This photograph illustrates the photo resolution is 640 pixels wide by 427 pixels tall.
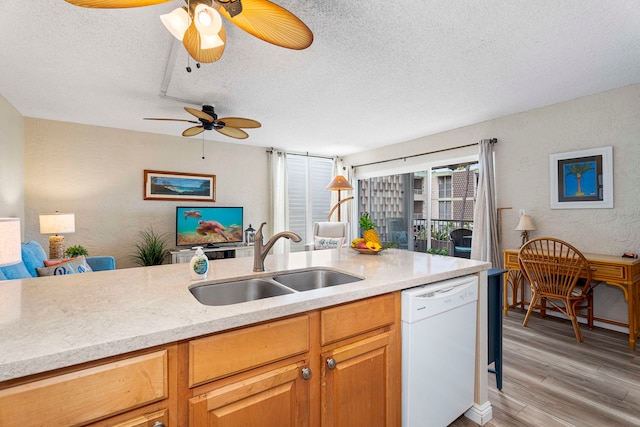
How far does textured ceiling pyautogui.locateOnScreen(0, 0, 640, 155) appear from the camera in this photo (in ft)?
6.26

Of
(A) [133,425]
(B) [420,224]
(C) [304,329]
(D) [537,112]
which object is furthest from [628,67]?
(A) [133,425]

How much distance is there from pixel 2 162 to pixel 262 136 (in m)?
3.00

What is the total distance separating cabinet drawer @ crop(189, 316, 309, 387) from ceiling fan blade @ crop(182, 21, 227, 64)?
4.63 feet

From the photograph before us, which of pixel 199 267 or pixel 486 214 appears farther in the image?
pixel 486 214

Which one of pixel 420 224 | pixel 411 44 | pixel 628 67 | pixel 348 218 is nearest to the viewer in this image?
pixel 411 44

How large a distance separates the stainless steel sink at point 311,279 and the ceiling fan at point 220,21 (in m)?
1.20

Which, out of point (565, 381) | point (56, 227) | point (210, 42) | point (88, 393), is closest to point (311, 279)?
point (88, 393)

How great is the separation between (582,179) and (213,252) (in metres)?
4.92

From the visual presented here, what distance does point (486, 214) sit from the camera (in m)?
3.91

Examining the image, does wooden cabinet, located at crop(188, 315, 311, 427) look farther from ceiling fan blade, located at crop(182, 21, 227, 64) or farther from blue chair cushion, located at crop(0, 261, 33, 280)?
blue chair cushion, located at crop(0, 261, 33, 280)

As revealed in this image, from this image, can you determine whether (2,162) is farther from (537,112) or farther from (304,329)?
(537,112)

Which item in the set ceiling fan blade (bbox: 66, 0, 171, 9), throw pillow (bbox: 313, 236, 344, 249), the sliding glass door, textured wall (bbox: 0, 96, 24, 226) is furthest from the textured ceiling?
throw pillow (bbox: 313, 236, 344, 249)

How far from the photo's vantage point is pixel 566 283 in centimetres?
287

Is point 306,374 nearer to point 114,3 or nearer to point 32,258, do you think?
point 114,3
